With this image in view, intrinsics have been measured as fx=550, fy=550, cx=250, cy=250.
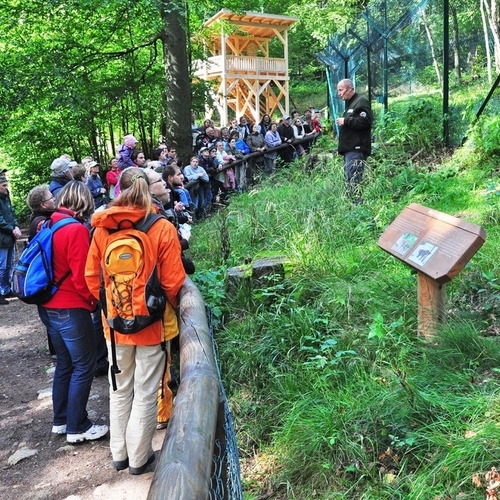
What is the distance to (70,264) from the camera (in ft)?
12.7

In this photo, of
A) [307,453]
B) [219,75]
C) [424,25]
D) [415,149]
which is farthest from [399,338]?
[219,75]

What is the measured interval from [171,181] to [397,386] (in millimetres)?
4196

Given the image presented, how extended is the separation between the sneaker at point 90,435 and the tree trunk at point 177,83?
8115 mm

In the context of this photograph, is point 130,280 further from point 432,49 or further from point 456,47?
point 456,47

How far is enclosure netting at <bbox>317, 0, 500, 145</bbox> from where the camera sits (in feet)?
32.1

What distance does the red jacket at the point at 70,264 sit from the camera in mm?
3840

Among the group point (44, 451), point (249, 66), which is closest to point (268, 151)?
point (44, 451)

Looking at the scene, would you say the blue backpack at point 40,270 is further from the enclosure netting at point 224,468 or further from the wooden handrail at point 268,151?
the wooden handrail at point 268,151

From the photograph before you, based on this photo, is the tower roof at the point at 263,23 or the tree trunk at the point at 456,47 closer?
the tree trunk at the point at 456,47

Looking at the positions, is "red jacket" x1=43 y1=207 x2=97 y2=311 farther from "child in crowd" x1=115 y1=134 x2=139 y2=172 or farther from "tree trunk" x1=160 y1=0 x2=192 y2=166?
"tree trunk" x1=160 y1=0 x2=192 y2=166

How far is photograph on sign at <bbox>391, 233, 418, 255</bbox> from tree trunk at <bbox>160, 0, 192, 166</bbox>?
27.2 ft

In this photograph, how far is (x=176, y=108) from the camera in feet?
37.7

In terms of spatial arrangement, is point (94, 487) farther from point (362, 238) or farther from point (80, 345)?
point (362, 238)

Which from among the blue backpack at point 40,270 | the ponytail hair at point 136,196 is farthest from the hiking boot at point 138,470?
the ponytail hair at point 136,196
